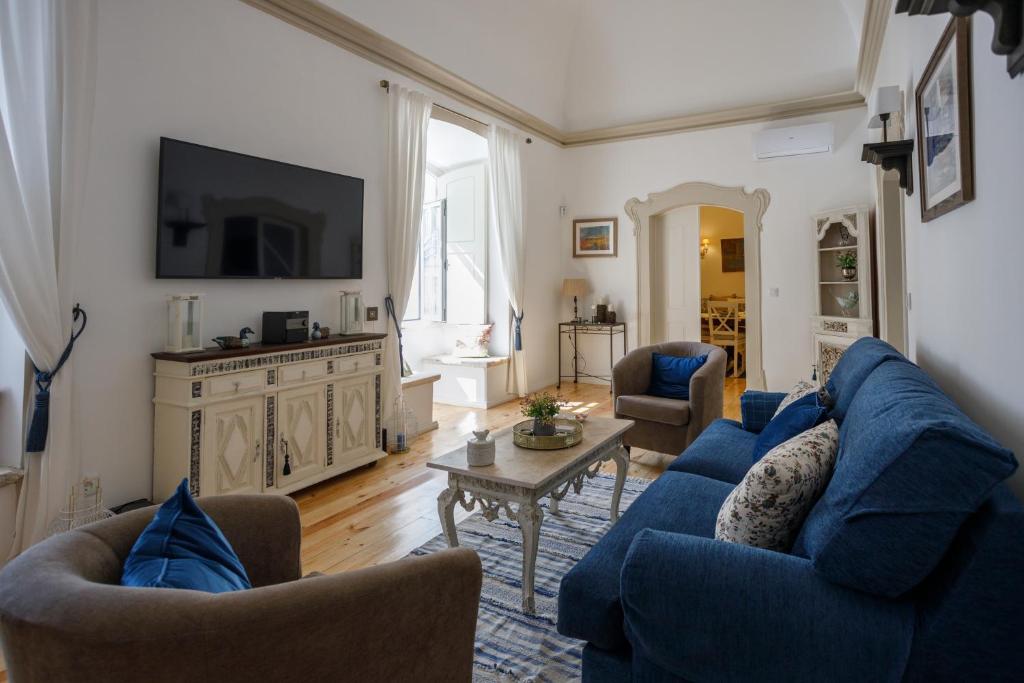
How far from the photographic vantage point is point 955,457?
1.09 meters

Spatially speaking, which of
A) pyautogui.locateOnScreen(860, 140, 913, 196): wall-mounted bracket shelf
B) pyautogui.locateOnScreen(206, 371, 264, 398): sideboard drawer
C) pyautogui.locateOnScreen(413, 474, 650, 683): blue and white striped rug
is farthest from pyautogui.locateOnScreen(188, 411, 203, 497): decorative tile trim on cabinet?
pyautogui.locateOnScreen(860, 140, 913, 196): wall-mounted bracket shelf

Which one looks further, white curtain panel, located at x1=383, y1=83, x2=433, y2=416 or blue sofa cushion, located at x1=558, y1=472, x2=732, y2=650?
white curtain panel, located at x1=383, y1=83, x2=433, y2=416

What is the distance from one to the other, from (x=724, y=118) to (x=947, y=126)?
5076 millimetres

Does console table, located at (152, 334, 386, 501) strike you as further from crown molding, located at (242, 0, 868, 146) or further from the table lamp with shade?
the table lamp with shade

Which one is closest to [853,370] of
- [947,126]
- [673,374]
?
[947,126]

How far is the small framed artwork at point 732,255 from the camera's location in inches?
385

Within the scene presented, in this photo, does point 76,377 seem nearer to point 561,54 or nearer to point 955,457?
point 955,457

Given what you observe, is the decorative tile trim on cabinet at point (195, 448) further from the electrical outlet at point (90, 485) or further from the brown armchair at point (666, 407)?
the brown armchair at point (666, 407)

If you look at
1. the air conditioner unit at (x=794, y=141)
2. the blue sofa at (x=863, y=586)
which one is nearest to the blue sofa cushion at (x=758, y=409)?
the blue sofa at (x=863, y=586)

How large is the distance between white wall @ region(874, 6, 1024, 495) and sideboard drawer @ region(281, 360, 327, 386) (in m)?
3.32

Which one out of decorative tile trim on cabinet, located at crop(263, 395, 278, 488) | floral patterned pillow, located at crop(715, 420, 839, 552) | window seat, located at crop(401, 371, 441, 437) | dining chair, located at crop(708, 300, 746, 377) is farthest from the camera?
dining chair, located at crop(708, 300, 746, 377)

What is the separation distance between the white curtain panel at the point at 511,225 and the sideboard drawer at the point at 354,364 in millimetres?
2721

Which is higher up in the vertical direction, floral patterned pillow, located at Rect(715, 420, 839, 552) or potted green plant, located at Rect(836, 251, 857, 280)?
potted green plant, located at Rect(836, 251, 857, 280)

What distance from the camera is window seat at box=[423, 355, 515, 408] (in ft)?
20.7
